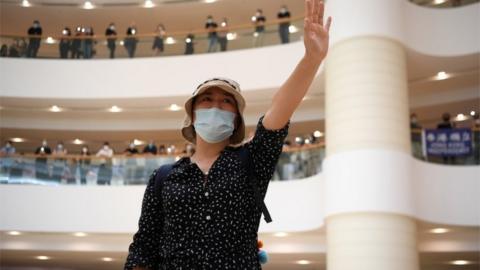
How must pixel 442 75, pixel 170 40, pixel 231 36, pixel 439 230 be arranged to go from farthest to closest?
pixel 170 40
pixel 231 36
pixel 442 75
pixel 439 230

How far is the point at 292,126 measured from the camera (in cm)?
2109

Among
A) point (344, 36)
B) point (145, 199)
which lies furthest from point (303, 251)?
point (145, 199)

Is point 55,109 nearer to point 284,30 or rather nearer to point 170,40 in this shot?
point 170,40

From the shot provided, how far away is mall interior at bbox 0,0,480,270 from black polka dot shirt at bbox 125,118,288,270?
1035 centimetres

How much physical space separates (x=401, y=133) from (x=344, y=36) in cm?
246

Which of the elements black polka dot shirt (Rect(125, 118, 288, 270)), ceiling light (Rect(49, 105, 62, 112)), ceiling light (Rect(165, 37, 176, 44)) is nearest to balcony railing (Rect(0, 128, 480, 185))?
ceiling light (Rect(49, 105, 62, 112))

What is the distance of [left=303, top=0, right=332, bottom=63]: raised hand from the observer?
97.4 inches

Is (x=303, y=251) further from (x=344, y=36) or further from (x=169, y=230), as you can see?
(x=169, y=230)

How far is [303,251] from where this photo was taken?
648 inches

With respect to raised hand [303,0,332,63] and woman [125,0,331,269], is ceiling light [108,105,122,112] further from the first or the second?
raised hand [303,0,332,63]

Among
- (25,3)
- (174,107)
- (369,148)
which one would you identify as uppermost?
(25,3)

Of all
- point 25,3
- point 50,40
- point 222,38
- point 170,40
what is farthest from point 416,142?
point 25,3

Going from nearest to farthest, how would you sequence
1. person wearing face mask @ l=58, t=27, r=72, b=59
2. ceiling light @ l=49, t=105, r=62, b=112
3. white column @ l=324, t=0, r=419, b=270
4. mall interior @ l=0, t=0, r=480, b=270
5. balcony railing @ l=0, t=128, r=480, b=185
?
white column @ l=324, t=0, r=419, b=270 → mall interior @ l=0, t=0, r=480, b=270 → balcony railing @ l=0, t=128, r=480, b=185 → person wearing face mask @ l=58, t=27, r=72, b=59 → ceiling light @ l=49, t=105, r=62, b=112

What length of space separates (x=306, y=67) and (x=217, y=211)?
67cm
